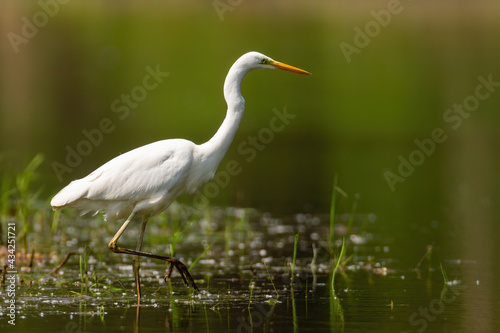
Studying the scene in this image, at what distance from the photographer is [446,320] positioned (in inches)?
257

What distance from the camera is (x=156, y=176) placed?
302 inches

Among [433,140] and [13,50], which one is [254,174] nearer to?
[433,140]

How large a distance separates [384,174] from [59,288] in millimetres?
10587
